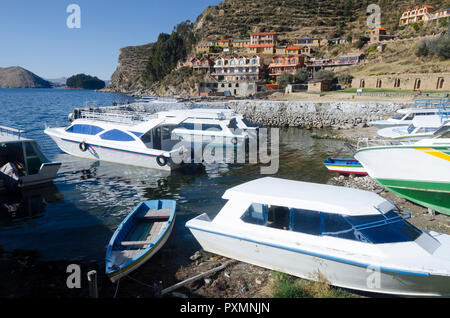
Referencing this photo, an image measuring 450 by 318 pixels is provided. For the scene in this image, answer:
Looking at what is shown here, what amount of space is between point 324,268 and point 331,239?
2.23 ft

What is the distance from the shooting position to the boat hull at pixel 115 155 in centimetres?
1789

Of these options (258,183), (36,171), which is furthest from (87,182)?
(258,183)

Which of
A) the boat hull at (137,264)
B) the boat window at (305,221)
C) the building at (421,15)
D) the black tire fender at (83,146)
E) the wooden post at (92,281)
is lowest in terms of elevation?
the boat hull at (137,264)

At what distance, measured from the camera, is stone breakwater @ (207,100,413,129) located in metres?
35.2

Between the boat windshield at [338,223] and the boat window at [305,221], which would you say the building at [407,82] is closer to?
the boat windshield at [338,223]

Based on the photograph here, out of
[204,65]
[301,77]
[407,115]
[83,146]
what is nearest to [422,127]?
[407,115]

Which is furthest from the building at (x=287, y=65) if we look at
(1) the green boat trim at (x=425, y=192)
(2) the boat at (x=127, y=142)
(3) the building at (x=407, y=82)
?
(1) the green boat trim at (x=425, y=192)

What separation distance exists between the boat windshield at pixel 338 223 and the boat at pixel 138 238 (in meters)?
2.88

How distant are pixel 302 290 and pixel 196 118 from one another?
21231mm

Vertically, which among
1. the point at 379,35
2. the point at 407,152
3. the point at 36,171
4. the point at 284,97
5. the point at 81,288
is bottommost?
the point at 81,288

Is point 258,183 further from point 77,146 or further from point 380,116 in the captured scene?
point 380,116

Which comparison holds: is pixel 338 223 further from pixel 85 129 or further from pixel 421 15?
pixel 421 15

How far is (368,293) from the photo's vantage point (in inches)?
264

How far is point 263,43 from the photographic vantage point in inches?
4067
